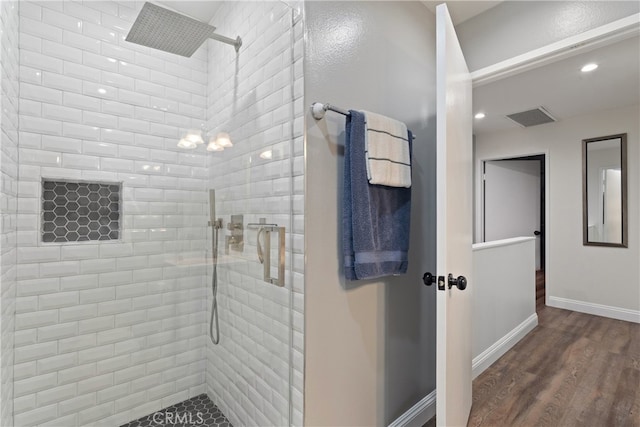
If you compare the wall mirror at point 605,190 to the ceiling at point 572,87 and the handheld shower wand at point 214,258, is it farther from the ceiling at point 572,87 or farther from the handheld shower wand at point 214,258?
the handheld shower wand at point 214,258

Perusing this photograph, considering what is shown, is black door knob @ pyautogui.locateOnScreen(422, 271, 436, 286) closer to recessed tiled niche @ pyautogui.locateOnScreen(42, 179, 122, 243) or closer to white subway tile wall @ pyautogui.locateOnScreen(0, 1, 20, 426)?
recessed tiled niche @ pyautogui.locateOnScreen(42, 179, 122, 243)

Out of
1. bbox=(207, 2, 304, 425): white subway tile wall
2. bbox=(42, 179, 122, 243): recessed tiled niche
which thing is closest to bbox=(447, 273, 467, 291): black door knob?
bbox=(207, 2, 304, 425): white subway tile wall

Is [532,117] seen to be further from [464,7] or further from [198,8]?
[198,8]

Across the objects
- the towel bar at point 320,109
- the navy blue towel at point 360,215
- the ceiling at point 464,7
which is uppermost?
the ceiling at point 464,7

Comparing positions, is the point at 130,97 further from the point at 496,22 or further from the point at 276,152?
the point at 496,22

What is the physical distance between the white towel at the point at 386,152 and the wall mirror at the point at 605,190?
3543 millimetres

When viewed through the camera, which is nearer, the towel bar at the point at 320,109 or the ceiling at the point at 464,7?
the towel bar at the point at 320,109

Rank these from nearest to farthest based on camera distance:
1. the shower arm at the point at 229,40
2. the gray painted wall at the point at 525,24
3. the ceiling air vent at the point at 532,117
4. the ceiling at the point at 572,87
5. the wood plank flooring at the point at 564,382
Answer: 1. the gray painted wall at the point at 525,24
2. the shower arm at the point at 229,40
3. the wood plank flooring at the point at 564,382
4. the ceiling at the point at 572,87
5. the ceiling air vent at the point at 532,117

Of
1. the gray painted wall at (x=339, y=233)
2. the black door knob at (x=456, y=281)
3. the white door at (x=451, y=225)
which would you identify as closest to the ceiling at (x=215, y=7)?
the gray painted wall at (x=339, y=233)

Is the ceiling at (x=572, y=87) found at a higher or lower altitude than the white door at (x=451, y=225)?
higher

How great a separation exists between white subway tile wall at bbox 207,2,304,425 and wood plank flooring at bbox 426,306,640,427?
1079 millimetres

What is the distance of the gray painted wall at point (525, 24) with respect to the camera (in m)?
1.44

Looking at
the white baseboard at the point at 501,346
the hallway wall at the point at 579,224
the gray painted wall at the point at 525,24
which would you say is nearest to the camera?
the gray painted wall at the point at 525,24

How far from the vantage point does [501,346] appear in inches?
105
